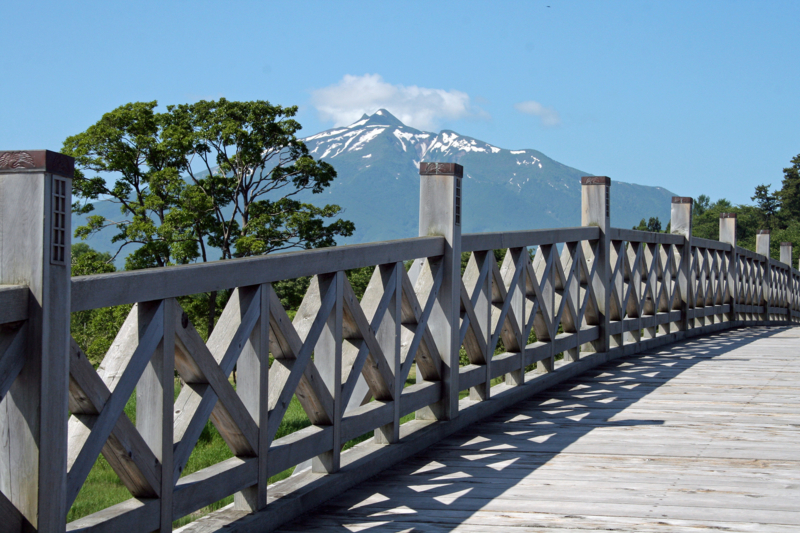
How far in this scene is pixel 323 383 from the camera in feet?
10.3

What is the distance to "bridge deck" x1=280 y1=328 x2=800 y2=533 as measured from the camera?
292 centimetres

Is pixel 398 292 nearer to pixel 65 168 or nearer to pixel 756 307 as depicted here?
pixel 65 168

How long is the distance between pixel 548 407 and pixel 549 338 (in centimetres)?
70

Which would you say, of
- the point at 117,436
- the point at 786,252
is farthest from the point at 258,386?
the point at 786,252

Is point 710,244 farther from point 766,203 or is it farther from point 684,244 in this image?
point 766,203

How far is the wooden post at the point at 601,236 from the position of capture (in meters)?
6.71

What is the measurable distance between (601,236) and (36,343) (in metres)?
5.44

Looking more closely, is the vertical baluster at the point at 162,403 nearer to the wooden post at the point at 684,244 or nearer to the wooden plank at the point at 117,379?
the wooden plank at the point at 117,379

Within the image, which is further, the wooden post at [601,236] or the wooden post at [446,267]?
the wooden post at [601,236]

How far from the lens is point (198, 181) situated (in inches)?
1248

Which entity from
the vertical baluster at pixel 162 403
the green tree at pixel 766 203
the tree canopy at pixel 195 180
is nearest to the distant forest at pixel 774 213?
the green tree at pixel 766 203

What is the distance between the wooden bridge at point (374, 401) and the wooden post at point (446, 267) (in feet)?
0.04

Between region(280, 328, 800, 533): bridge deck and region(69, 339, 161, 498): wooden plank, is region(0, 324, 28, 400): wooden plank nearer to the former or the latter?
region(69, 339, 161, 498): wooden plank

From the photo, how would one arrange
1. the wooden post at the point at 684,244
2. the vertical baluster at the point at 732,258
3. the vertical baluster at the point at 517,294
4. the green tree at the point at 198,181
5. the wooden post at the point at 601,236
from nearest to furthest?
the vertical baluster at the point at 517,294, the wooden post at the point at 601,236, the wooden post at the point at 684,244, the vertical baluster at the point at 732,258, the green tree at the point at 198,181
